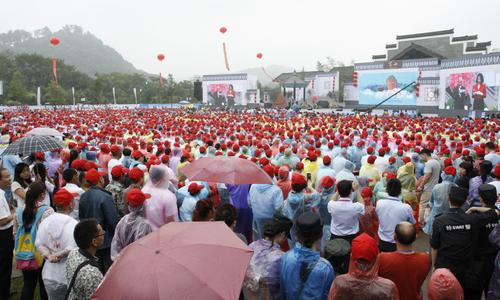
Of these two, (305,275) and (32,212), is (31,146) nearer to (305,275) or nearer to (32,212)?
(32,212)

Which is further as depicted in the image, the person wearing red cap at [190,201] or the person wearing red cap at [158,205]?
the person wearing red cap at [190,201]

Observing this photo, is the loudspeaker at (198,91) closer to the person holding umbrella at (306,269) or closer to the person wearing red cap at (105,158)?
the person wearing red cap at (105,158)

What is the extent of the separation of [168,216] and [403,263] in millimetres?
2849

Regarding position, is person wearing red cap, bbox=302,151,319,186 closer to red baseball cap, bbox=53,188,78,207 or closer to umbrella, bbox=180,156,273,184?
umbrella, bbox=180,156,273,184

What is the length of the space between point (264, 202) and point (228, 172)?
26.0 inches

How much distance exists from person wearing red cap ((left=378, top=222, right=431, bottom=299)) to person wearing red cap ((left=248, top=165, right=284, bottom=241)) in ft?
7.36

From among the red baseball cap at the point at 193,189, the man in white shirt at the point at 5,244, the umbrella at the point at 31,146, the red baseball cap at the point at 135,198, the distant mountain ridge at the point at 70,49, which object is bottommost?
the man in white shirt at the point at 5,244

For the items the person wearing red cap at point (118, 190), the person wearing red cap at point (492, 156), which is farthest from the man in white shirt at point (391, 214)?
the person wearing red cap at point (492, 156)

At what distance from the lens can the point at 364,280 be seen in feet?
8.77

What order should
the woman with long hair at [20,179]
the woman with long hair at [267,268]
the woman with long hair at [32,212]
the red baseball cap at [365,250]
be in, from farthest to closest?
the woman with long hair at [20,179]
the woman with long hair at [32,212]
the woman with long hair at [267,268]
the red baseball cap at [365,250]

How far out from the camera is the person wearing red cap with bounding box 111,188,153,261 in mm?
3949

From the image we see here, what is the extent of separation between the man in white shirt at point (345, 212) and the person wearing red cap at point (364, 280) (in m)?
1.99

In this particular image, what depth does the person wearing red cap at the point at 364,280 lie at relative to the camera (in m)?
2.63

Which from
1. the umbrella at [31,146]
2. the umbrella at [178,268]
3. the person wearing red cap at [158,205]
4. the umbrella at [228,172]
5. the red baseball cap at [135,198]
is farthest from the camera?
the umbrella at [31,146]
